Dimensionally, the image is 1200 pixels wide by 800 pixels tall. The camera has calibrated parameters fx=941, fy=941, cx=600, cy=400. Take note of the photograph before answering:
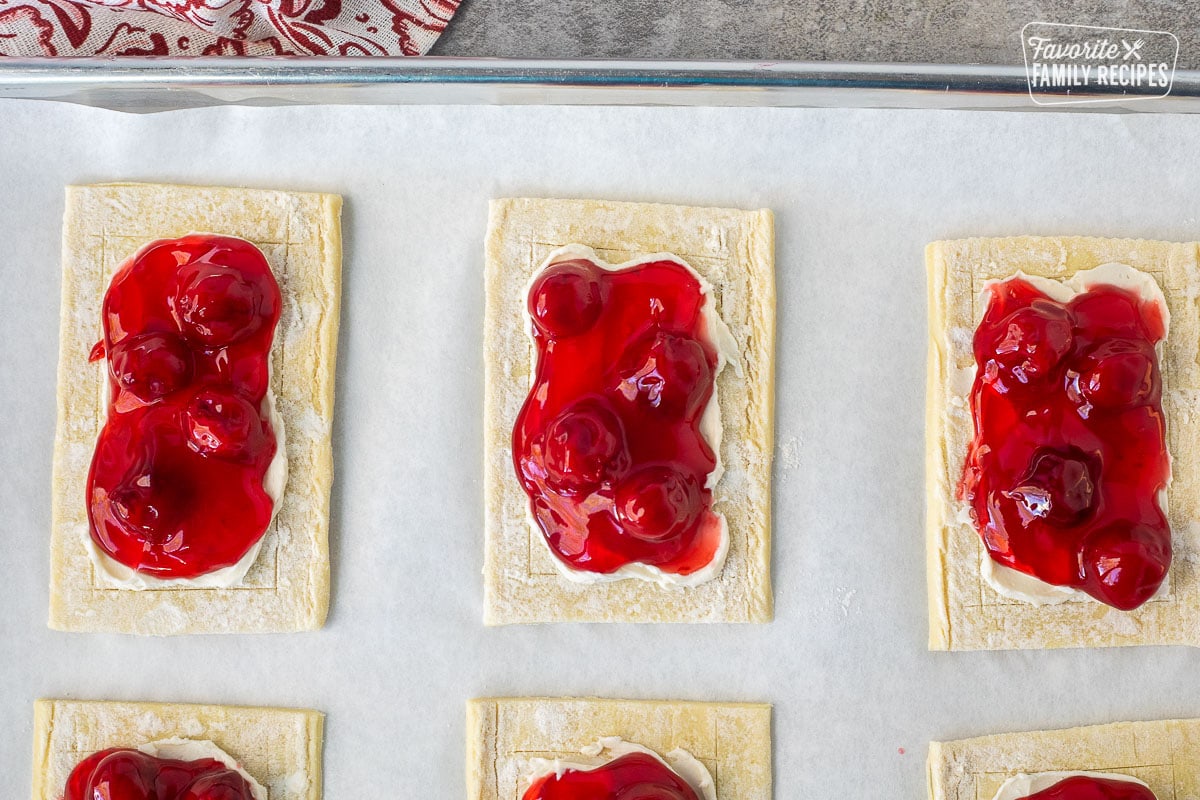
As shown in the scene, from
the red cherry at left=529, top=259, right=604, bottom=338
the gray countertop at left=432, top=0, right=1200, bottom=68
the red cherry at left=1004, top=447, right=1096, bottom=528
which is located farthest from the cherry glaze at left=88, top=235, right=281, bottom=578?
the red cherry at left=1004, top=447, right=1096, bottom=528

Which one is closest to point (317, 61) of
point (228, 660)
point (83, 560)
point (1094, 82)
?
point (83, 560)

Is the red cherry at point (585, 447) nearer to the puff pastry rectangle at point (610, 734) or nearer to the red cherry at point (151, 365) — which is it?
the puff pastry rectangle at point (610, 734)

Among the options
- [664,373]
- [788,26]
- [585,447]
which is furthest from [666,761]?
[788,26]

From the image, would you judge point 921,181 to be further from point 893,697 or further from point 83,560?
point 83,560

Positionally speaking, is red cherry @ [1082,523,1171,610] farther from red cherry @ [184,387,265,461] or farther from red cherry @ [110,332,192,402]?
red cherry @ [110,332,192,402]

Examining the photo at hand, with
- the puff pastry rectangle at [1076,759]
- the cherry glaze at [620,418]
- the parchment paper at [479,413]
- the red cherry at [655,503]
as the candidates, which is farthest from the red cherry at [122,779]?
the puff pastry rectangle at [1076,759]

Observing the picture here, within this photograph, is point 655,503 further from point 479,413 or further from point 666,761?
point 666,761
